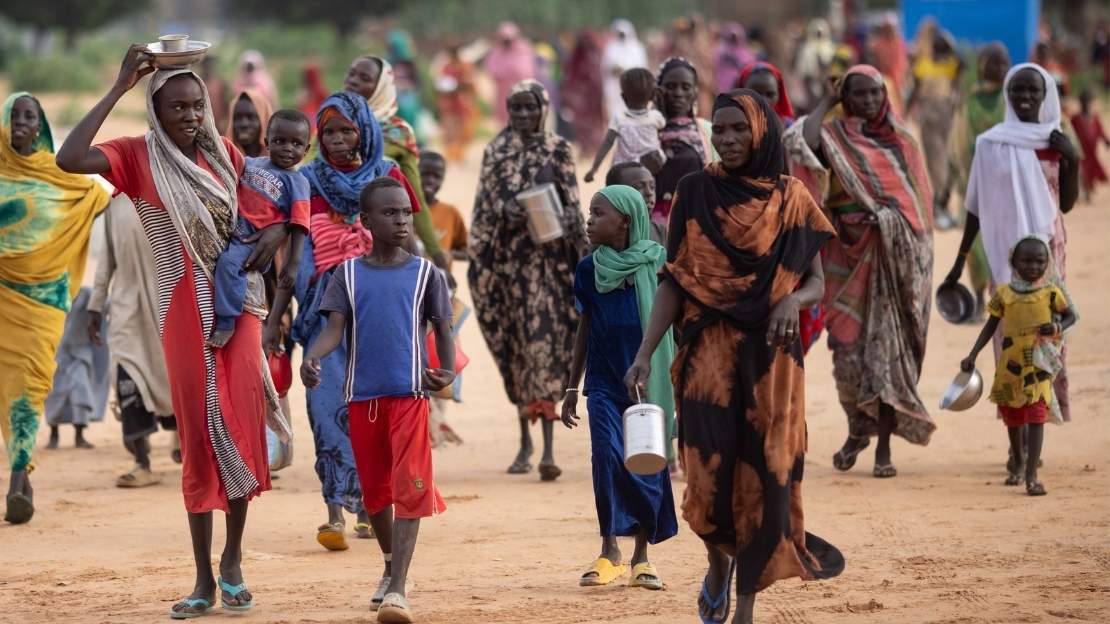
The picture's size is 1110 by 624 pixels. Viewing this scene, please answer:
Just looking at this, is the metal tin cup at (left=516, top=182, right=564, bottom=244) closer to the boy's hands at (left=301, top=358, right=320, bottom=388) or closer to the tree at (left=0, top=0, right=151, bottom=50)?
the boy's hands at (left=301, top=358, right=320, bottom=388)

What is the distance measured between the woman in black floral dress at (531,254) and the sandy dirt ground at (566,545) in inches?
23.0

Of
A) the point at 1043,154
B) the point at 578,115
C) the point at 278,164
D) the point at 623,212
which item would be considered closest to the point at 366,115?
the point at 278,164

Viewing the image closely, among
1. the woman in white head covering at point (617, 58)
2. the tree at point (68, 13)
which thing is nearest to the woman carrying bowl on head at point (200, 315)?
the woman in white head covering at point (617, 58)

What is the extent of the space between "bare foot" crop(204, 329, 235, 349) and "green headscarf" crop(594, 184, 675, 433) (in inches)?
59.4

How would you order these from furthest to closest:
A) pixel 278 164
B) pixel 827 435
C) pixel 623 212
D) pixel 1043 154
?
pixel 827 435, pixel 1043 154, pixel 278 164, pixel 623 212

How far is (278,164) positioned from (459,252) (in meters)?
2.69

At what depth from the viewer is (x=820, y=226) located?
5988 mm

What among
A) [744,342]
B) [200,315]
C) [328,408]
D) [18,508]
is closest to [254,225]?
[200,315]

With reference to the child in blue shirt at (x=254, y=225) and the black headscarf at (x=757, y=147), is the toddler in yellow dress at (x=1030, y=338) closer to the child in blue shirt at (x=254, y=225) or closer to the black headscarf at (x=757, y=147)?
the black headscarf at (x=757, y=147)

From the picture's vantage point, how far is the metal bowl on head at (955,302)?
9.53 meters

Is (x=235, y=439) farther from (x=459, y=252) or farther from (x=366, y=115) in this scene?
(x=459, y=252)

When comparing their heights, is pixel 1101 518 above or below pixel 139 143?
below

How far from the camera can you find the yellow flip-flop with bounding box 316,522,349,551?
8.01 metres

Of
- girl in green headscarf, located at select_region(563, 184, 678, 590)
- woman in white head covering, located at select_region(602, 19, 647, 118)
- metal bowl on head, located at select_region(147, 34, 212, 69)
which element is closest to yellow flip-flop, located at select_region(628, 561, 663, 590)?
girl in green headscarf, located at select_region(563, 184, 678, 590)
